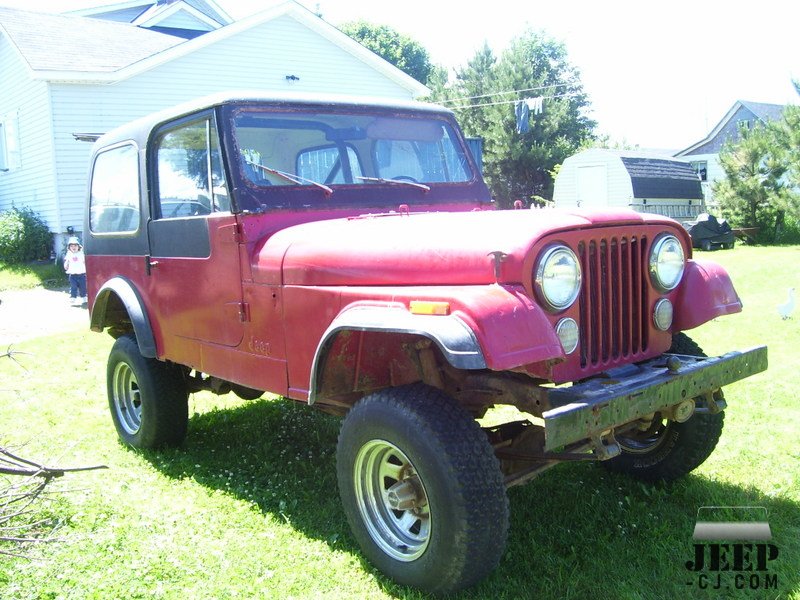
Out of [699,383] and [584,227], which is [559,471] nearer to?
[699,383]

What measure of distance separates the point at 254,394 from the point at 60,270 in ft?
39.7

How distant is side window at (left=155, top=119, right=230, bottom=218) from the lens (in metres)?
3.93

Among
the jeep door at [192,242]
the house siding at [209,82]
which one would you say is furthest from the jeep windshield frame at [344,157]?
the house siding at [209,82]

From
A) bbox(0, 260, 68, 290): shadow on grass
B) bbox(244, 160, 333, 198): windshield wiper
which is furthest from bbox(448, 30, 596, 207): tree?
bbox(244, 160, 333, 198): windshield wiper

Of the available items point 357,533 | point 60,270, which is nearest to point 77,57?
point 60,270

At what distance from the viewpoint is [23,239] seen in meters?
16.1

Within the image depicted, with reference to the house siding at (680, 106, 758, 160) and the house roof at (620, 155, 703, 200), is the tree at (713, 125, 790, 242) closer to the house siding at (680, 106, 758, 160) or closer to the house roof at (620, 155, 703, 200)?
the house roof at (620, 155, 703, 200)

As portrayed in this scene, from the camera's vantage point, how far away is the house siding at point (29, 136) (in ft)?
50.9

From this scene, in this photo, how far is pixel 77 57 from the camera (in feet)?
51.6

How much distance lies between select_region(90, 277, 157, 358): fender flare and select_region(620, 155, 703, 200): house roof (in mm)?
21139

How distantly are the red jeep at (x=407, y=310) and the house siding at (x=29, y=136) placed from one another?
1219 centimetres

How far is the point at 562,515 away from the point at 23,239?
1545 centimetres

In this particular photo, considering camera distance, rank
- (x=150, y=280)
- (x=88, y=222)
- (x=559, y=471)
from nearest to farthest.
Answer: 1. (x=559, y=471)
2. (x=150, y=280)
3. (x=88, y=222)

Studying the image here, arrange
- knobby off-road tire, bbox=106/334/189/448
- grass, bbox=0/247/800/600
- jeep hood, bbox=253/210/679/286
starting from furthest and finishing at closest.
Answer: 1. knobby off-road tire, bbox=106/334/189/448
2. grass, bbox=0/247/800/600
3. jeep hood, bbox=253/210/679/286
